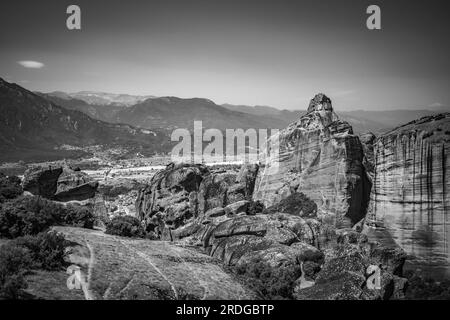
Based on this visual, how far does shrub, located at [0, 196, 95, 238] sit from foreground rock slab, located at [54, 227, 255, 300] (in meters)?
2.42

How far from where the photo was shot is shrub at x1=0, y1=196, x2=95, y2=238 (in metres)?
37.8

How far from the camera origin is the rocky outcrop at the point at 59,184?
233ft

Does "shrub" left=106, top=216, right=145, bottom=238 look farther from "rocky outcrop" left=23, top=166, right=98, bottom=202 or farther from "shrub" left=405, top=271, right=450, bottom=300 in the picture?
"shrub" left=405, top=271, right=450, bottom=300

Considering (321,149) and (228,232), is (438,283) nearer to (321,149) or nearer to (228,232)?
(228,232)

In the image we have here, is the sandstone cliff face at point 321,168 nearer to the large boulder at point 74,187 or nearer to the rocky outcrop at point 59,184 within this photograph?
the large boulder at point 74,187

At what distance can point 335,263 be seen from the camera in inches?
1576

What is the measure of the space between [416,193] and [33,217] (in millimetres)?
43178

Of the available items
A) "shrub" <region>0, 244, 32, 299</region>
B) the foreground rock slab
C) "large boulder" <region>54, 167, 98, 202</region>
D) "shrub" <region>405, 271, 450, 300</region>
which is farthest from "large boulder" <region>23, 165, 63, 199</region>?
"shrub" <region>405, 271, 450, 300</region>

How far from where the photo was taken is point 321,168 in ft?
244

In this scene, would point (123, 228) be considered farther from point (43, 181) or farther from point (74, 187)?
point (43, 181)

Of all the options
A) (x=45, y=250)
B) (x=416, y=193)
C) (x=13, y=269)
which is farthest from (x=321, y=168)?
(x=13, y=269)
